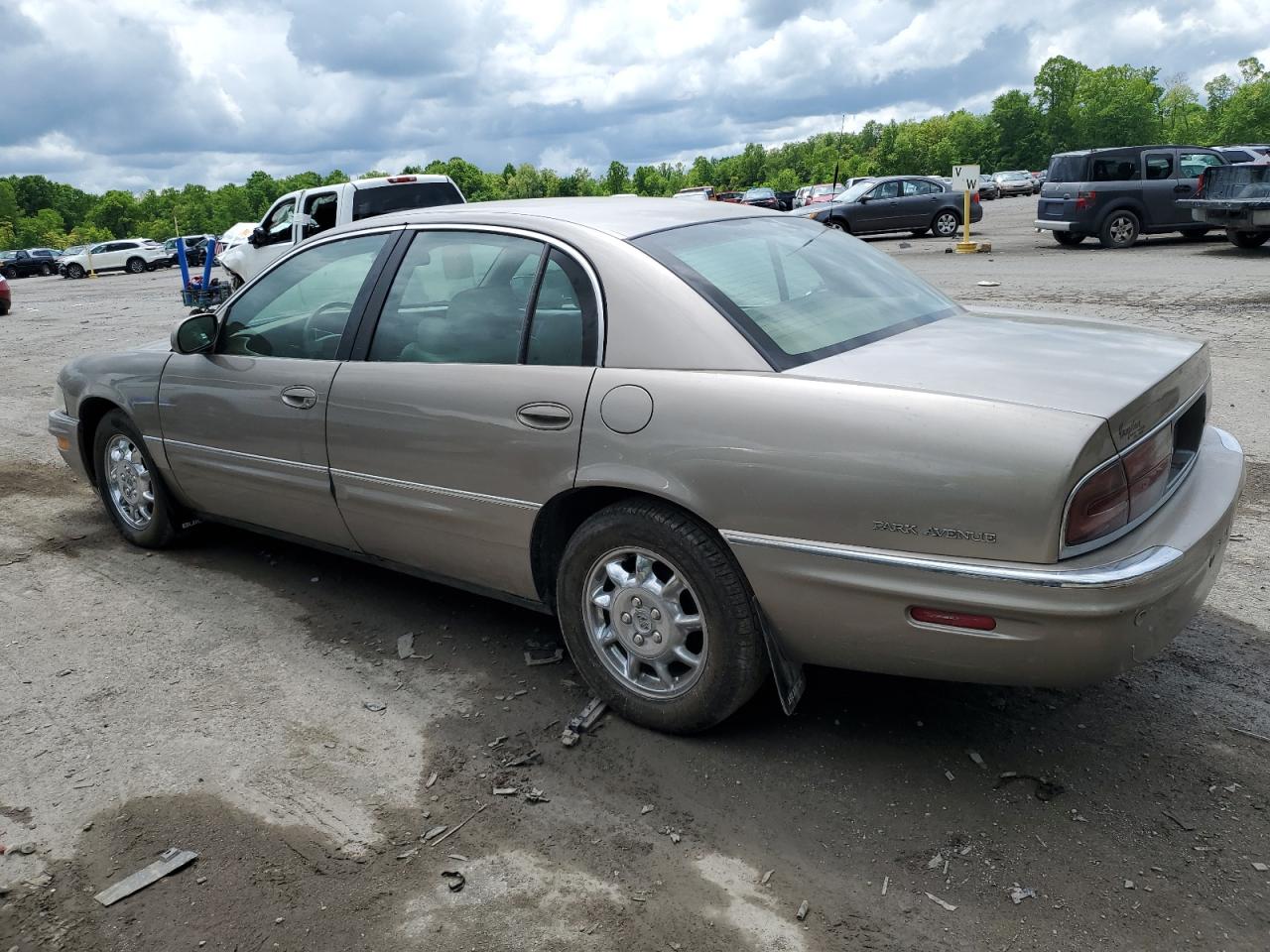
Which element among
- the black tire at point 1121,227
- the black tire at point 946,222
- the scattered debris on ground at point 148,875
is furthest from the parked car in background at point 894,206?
the scattered debris on ground at point 148,875

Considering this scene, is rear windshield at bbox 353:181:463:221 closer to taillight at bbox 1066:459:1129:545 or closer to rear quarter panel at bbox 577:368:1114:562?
rear quarter panel at bbox 577:368:1114:562

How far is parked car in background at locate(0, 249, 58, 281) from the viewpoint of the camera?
177 ft

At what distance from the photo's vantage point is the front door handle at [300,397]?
409cm

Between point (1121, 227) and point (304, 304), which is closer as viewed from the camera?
point (304, 304)

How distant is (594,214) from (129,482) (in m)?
2.98

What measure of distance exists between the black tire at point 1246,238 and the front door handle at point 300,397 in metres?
16.7

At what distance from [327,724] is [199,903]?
35.4 inches

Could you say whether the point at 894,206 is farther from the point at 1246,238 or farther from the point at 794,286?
the point at 794,286

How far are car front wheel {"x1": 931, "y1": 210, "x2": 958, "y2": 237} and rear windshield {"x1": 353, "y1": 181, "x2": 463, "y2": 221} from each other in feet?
48.5

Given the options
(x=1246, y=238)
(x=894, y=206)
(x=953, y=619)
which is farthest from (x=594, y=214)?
(x=894, y=206)

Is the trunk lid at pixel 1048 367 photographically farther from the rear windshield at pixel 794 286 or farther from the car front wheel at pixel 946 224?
the car front wheel at pixel 946 224

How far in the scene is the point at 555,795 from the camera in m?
3.08

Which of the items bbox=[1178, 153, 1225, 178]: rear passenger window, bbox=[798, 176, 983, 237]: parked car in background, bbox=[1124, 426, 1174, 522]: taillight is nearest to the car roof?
bbox=[1124, 426, 1174, 522]: taillight

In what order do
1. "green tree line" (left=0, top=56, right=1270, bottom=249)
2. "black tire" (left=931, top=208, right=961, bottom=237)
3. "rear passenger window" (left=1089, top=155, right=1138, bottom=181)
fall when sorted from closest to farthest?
"rear passenger window" (left=1089, top=155, right=1138, bottom=181), "black tire" (left=931, top=208, right=961, bottom=237), "green tree line" (left=0, top=56, right=1270, bottom=249)
